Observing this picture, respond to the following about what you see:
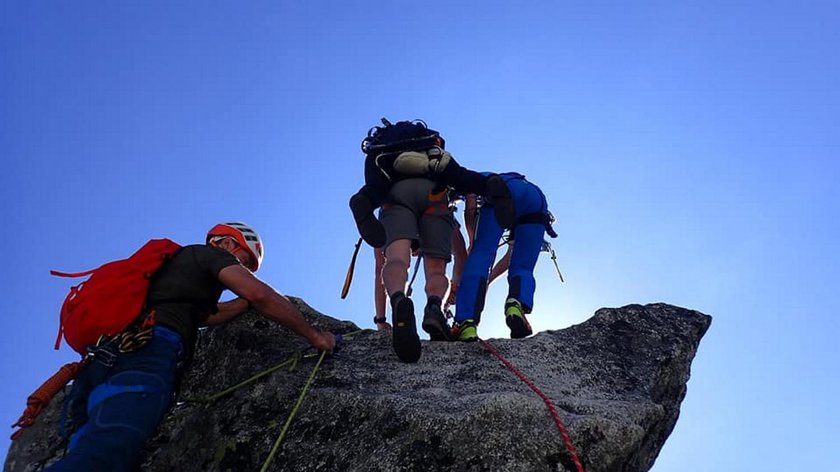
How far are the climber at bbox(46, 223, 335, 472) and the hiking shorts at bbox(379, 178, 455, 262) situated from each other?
1.95m

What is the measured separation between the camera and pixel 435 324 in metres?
7.12

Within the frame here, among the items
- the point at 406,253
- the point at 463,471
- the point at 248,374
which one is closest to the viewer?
the point at 463,471

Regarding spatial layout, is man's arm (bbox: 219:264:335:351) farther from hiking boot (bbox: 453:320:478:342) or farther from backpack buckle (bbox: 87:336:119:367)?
hiking boot (bbox: 453:320:478:342)

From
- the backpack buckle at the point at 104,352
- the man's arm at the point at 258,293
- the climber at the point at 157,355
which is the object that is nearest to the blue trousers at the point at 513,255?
the climber at the point at 157,355

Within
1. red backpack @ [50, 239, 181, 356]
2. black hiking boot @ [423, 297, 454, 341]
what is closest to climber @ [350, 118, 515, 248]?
black hiking boot @ [423, 297, 454, 341]

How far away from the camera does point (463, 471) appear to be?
430 cm

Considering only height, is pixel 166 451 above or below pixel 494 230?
below

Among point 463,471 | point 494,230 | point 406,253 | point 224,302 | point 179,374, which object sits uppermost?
point 494,230

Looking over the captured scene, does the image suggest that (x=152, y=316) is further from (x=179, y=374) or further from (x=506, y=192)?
(x=506, y=192)

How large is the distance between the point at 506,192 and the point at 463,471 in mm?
4036

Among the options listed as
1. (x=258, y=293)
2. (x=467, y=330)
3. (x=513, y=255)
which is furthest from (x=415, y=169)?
(x=258, y=293)

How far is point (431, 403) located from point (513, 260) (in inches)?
130

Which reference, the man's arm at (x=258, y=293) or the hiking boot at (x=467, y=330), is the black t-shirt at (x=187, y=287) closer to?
the man's arm at (x=258, y=293)

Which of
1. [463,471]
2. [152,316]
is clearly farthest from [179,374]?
[463,471]
